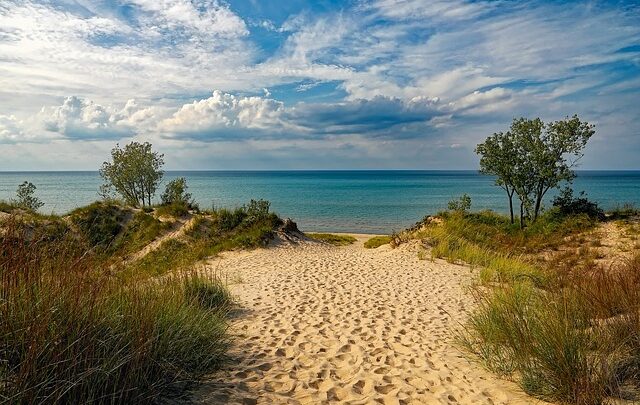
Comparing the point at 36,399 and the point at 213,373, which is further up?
the point at 36,399

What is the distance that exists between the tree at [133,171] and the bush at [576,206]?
91.3ft

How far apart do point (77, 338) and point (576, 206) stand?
26.2 meters

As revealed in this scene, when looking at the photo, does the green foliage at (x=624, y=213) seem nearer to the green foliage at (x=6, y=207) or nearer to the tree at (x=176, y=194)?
the tree at (x=176, y=194)

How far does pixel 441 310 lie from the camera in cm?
955

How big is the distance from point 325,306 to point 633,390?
233 inches

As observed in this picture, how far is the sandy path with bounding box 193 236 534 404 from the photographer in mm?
5121

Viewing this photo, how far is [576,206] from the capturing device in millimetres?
23719

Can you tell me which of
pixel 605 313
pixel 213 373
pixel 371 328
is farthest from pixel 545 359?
pixel 213 373

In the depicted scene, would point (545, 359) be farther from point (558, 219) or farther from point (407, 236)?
point (558, 219)

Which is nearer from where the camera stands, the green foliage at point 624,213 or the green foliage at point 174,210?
the green foliage at point 624,213

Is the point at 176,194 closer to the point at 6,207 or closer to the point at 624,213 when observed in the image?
the point at 6,207

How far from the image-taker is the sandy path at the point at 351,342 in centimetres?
512

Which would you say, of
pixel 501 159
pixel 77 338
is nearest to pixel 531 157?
pixel 501 159

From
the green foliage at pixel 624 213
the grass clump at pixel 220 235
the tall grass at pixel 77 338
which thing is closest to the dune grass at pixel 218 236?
the grass clump at pixel 220 235
